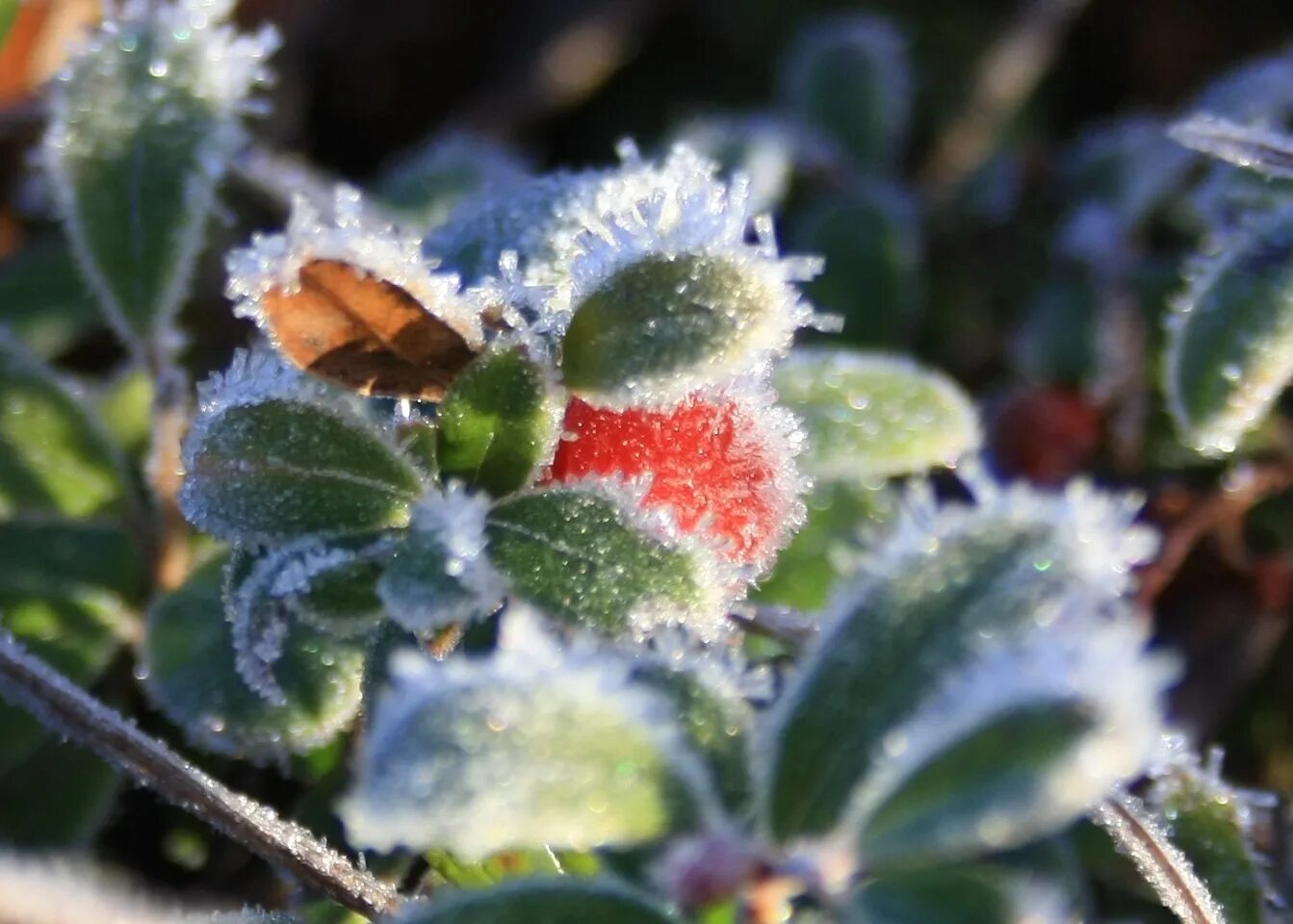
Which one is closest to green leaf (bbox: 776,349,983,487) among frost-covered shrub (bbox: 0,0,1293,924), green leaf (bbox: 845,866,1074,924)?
frost-covered shrub (bbox: 0,0,1293,924)

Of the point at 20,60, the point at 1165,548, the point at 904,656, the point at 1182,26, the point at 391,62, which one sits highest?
the point at 1182,26

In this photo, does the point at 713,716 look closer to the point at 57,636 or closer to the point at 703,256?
the point at 703,256

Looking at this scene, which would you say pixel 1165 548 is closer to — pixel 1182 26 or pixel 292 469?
pixel 292 469

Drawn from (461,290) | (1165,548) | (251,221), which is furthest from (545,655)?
(251,221)

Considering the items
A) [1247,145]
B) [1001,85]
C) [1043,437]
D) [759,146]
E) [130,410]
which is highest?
[1001,85]

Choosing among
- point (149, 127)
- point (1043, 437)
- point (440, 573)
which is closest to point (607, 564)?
point (440, 573)

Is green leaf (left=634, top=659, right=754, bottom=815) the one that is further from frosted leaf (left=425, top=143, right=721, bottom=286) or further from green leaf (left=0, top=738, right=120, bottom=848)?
green leaf (left=0, top=738, right=120, bottom=848)
